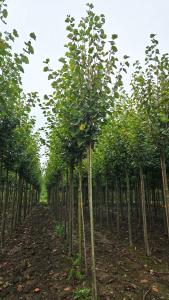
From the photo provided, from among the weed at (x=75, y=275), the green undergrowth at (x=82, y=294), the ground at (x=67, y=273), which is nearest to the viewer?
the green undergrowth at (x=82, y=294)

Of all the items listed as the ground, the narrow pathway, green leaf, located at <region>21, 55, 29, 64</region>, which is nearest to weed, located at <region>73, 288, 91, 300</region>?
the ground

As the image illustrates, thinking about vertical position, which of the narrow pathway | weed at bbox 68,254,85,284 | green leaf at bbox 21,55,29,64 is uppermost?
green leaf at bbox 21,55,29,64

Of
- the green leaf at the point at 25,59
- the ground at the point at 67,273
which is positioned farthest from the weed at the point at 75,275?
the green leaf at the point at 25,59

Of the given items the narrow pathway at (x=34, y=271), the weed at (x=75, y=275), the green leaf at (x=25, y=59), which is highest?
the green leaf at (x=25, y=59)

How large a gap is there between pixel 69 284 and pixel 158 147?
15.5ft

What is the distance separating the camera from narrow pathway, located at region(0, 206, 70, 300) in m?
5.87

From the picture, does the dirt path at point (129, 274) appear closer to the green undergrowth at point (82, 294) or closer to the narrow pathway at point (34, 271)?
the green undergrowth at point (82, 294)

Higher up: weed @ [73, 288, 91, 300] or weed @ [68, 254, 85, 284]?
weed @ [68, 254, 85, 284]

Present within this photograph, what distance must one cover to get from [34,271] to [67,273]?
1.15m

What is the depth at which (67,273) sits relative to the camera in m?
6.63

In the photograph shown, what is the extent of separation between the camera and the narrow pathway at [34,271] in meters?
5.87

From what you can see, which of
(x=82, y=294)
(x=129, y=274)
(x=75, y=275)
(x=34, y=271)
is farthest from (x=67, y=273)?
(x=129, y=274)

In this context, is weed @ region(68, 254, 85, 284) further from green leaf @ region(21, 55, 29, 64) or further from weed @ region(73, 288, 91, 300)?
green leaf @ region(21, 55, 29, 64)

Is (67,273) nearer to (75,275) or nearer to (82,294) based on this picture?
(75,275)
